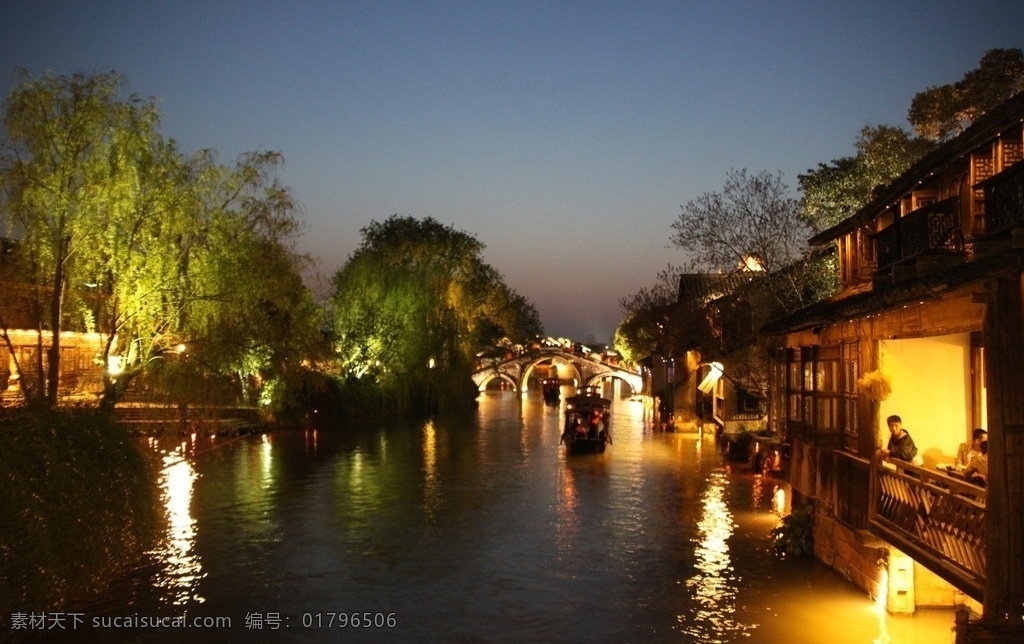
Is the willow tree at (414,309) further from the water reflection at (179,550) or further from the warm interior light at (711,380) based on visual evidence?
the water reflection at (179,550)

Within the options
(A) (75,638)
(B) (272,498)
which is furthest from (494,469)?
(A) (75,638)

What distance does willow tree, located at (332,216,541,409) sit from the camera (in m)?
52.1

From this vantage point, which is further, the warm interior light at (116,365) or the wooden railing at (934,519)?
the warm interior light at (116,365)

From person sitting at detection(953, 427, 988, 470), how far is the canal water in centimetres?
213

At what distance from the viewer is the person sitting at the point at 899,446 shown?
11773mm

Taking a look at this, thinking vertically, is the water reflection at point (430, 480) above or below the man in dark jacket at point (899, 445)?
below

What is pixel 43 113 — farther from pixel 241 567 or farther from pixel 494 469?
pixel 494 469

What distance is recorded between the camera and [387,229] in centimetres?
6544

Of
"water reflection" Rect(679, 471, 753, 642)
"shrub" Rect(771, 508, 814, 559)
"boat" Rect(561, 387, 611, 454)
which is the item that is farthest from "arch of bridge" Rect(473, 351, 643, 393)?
Result: "shrub" Rect(771, 508, 814, 559)

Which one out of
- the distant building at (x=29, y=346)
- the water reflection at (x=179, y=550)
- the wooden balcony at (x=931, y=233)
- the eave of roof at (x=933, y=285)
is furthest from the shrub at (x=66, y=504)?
the wooden balcony at (x=931, y=233)

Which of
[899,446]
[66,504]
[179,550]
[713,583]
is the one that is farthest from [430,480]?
[899,446]

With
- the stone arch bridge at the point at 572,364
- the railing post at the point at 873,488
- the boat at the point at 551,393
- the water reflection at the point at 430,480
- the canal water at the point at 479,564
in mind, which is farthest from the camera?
the stone arch bridge at the point at 572,364

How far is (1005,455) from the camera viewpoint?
811cm

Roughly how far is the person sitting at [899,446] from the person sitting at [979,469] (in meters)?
0.85
